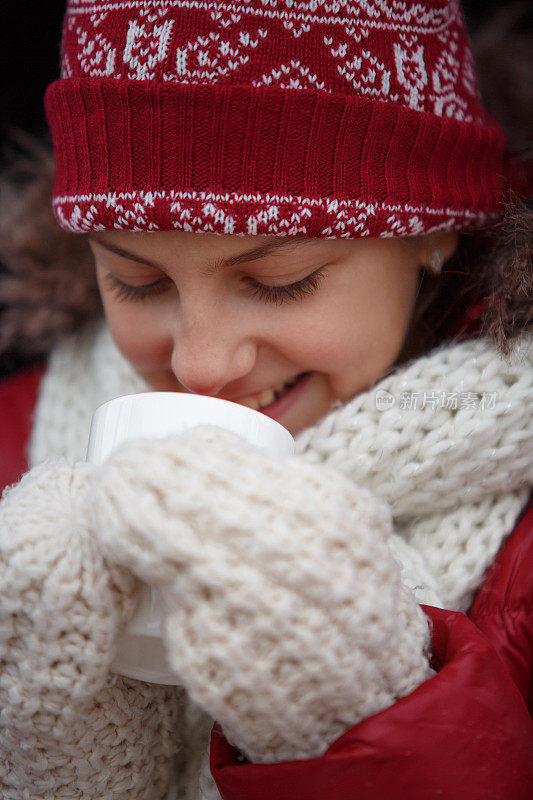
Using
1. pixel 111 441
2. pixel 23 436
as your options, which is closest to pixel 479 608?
pixel 111 441

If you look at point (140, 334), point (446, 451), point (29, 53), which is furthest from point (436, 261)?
point (29, 53)

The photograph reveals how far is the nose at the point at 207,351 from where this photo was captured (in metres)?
0.81

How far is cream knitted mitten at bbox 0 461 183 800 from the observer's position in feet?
1.90

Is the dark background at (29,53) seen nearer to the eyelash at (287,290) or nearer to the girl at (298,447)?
the girl at (298,447)

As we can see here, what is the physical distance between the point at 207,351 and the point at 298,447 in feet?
0.54

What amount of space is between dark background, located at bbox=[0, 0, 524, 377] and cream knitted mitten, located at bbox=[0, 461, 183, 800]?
986mm

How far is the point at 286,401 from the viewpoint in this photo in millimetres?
928

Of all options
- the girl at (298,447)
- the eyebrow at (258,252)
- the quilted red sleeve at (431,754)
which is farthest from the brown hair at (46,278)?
the quilted red sleeve at (431,754)

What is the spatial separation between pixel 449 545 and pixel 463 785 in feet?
1.00

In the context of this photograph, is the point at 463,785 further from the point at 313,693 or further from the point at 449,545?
the point at 449,545

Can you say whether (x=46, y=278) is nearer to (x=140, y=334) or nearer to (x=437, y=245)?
(x=140, y=334)

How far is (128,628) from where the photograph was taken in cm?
62

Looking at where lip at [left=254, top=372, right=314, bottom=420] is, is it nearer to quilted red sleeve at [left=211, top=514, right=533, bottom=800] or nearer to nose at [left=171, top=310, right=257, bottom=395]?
nose at [left=171, top=310, right=257, bottom=395]

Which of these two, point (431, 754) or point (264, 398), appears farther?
point (264, 398)
